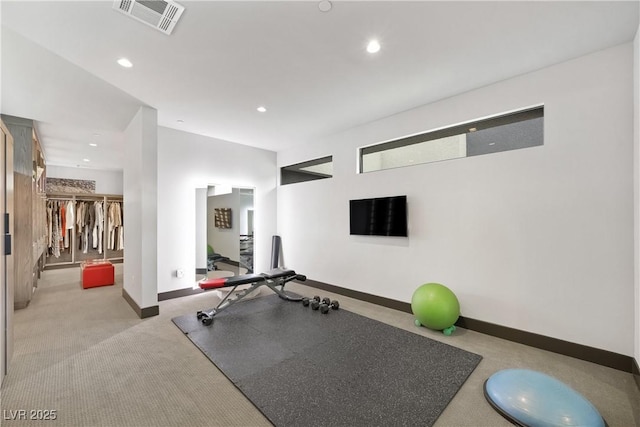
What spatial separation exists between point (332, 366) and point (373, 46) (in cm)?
289

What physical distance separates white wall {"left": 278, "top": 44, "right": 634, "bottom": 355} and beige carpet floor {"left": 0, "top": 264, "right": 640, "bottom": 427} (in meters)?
0.43

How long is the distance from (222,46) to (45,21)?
1.28 m

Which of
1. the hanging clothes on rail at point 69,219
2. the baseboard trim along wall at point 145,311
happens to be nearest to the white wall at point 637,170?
the baseboard trim along wall at point 145,311

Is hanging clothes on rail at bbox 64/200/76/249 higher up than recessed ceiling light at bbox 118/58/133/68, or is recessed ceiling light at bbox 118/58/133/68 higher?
recessed ceiling light at bbox 118/58/133/68

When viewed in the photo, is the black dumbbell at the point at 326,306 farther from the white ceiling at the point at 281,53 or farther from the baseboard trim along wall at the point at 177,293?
the white ceiling at the point at 281,53

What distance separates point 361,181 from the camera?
4379 mm

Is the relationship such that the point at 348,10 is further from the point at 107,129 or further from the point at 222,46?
the point at 107,129

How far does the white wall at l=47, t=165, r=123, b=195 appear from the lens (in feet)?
23.9

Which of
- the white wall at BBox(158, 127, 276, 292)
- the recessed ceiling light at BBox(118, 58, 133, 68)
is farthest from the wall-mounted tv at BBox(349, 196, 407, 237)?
the recessed ceiling light at BBox(118, 58, 133, 68)

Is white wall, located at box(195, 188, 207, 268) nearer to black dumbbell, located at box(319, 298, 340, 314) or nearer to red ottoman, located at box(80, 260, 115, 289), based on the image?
red ottoman, located at box(80, 260, 115, 289)

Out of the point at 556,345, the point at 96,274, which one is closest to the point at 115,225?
the point at 96,274

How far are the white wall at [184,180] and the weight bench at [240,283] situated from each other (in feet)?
2.80

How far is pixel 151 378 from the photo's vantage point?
2.23 m

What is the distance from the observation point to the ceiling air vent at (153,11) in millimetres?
1869
